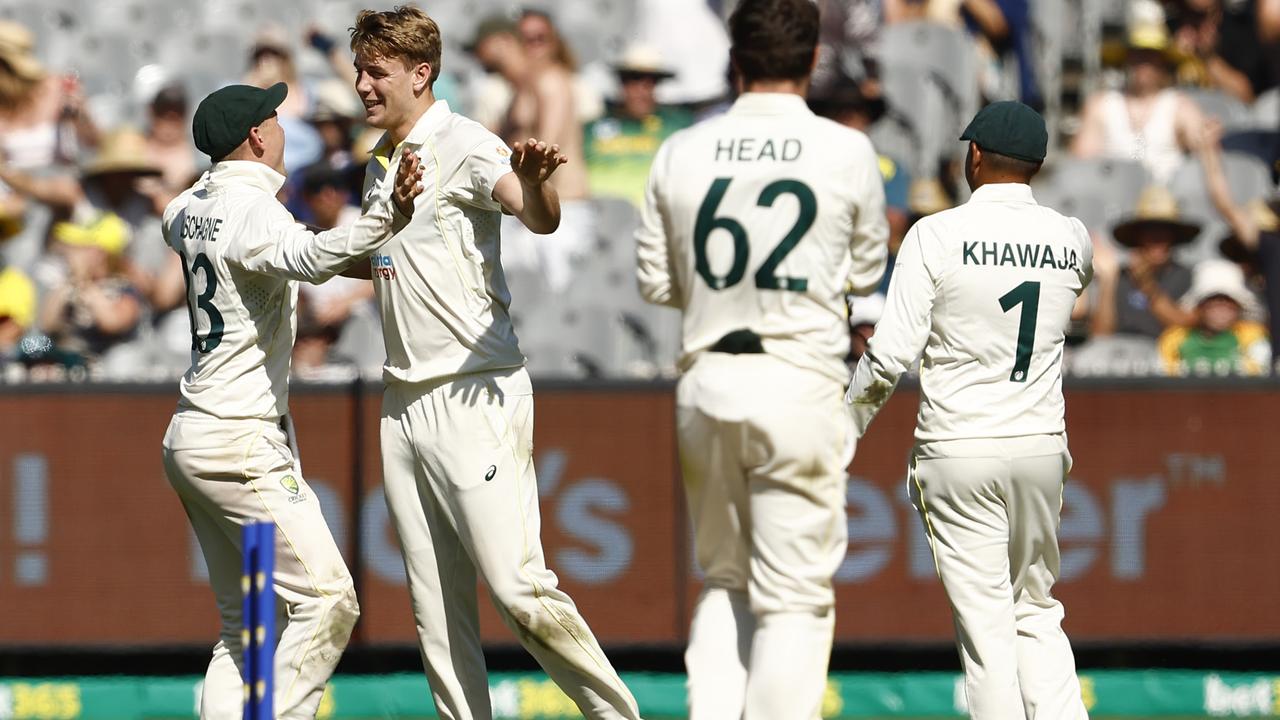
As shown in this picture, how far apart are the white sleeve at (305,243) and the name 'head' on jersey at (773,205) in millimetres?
834

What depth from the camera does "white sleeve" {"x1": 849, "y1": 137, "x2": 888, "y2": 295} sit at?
185 inches

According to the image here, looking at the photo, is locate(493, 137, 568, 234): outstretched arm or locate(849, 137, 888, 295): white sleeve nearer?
locate(849, 137, 888, 295): white sleeve

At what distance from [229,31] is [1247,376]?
728cm

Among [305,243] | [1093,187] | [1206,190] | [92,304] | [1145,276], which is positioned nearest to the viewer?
[305,243]

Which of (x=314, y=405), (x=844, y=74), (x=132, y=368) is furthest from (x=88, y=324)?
(x=844, y=74)

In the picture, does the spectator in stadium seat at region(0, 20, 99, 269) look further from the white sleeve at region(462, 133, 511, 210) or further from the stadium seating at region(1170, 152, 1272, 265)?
the stadium seating at region(1170, 152, 1272, 265)

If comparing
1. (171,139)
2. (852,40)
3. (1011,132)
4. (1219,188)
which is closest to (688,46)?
(852,40)

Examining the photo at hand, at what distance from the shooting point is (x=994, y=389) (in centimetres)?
553

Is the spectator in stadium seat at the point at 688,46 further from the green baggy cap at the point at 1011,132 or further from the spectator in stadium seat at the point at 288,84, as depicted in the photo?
the green baggy cap at the point at 1011,132

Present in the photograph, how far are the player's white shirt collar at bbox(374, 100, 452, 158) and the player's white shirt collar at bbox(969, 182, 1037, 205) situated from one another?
66.6 inches

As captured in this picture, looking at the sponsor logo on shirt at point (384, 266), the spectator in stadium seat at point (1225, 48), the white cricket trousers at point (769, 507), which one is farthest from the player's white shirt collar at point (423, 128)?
the spectator in stadium seat at point (1225, 48)

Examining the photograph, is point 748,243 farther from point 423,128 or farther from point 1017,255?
point 423,128

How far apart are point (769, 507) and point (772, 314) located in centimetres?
51

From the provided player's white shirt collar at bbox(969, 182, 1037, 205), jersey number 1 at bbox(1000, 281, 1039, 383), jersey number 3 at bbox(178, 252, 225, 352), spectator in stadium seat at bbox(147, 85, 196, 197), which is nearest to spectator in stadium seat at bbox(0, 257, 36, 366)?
spectator in stadium seat at bbox(147, 85, 196, 197)
